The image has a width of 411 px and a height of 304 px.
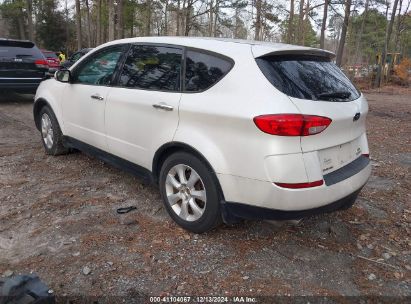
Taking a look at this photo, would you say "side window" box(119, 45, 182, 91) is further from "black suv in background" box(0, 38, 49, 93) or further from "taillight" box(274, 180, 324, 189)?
"black suv in background" box(0, 38, 49, 93)

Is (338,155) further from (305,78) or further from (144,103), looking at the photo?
(144,103)

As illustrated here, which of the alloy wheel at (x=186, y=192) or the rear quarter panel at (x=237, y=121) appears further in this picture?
the alloy wheel at (x=186, y=192)

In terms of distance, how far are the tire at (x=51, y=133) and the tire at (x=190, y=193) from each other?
91.7 inches

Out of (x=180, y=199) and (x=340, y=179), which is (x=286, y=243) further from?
(x=180, y=199)

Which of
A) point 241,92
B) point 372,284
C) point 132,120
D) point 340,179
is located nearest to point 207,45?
point 241,92

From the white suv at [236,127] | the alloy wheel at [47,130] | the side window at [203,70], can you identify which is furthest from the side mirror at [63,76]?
the side window at [203,70]

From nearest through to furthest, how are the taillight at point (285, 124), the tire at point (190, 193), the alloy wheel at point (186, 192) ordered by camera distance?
the taillight at point (285, 124) < the tire at point (190, 193) < the alloy wheel at point (186, 192)

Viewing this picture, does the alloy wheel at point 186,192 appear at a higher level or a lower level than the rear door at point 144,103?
lower

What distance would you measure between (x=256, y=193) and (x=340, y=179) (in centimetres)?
74

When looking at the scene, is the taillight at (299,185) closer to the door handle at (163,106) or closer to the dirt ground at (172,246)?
the dirt ground at (172,246)

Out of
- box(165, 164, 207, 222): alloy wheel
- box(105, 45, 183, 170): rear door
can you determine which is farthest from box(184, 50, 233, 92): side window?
box(165, 164, 207, 222): alloy wheel

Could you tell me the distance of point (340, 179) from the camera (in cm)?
301

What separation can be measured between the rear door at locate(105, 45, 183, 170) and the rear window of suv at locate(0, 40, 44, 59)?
648 cm

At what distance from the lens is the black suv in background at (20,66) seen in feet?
29.6
